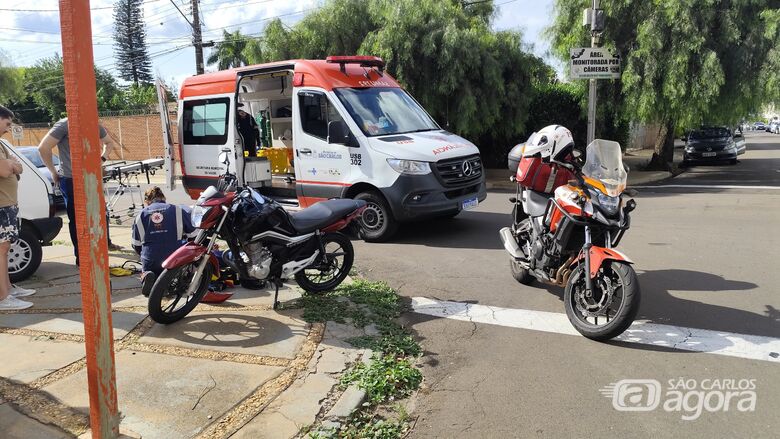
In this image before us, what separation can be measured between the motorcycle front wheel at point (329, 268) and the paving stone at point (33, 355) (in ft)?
6.68

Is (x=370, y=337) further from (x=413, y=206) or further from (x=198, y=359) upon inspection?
(x=413, y=206)

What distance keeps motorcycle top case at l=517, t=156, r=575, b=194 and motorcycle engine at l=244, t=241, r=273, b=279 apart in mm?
2557

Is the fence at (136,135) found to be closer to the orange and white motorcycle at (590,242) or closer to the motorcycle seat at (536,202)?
the motorcycle seat at (536,202)

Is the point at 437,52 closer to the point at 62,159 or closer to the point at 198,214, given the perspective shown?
the point at 62,159

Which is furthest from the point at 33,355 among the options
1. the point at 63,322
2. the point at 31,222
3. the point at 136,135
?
the point at 136,135

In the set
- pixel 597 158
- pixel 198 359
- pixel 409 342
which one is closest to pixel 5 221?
pixel 198 359

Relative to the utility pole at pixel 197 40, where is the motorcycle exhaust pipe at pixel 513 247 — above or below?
below

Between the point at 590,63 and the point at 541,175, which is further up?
the point at 590,63

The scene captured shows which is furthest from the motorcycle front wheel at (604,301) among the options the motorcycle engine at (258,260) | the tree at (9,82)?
the tree at (9,82)

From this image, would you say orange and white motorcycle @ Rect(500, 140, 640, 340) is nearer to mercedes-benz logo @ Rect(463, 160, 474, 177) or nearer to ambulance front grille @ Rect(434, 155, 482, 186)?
ambulance front grille @ Rect(434, 155, 482, 186)

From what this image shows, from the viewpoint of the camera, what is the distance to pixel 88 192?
273cm

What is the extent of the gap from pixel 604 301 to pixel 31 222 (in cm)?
633

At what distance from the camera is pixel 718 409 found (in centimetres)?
347

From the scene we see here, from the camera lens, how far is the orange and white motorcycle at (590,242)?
14.3 feet
